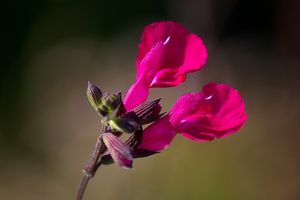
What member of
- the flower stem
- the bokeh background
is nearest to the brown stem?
→ the flower stem

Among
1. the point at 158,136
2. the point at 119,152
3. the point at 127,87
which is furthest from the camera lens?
the point at 127,87

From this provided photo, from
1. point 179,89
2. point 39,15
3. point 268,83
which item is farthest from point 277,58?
point 39,15

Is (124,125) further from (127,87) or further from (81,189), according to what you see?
(127,87)

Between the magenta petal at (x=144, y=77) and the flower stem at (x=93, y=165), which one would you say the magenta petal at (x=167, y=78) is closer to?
the magenta petal at (x=144, y=77)

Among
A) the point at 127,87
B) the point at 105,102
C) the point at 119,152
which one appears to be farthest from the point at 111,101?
the point at 127,87

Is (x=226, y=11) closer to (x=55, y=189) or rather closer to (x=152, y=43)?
(x=55, y=189)
